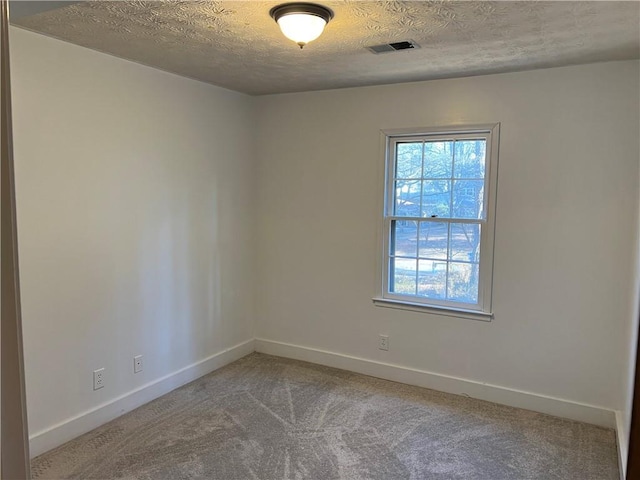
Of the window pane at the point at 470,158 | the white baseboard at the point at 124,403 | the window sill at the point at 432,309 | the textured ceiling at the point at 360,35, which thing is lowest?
the white baseboard at the point at 124,403

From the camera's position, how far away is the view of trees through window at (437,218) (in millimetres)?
3494

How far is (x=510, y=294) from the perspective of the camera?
3.35 metres

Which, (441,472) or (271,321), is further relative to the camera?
(271,321)

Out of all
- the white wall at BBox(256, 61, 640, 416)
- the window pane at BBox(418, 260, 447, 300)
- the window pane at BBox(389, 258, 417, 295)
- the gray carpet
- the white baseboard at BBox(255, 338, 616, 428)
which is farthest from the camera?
the window pane at BBox(389, 258, 417, 295)

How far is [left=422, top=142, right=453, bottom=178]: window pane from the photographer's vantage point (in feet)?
11.7


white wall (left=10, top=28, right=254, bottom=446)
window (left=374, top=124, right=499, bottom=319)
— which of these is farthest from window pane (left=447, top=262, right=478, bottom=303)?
white wall (left=10, top=28, right=254, bottom=446)

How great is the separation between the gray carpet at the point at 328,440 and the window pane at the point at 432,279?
768 millimetres

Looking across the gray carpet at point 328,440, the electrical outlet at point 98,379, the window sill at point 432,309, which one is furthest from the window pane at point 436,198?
the electrical outlet at point 98,379

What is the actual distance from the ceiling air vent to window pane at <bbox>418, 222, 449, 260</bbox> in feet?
4.66

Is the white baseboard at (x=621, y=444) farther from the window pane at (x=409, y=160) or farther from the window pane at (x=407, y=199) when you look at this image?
the window pane at (x=409, y=160)

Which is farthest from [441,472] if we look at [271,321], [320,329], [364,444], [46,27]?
[46,27]

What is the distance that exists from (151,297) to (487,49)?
2.77 metres

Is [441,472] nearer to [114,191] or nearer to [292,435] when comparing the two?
[292,435]

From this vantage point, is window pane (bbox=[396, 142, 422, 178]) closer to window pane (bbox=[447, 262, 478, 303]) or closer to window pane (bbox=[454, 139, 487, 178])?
window pane (bbox=[454, 139, 487, 178])
